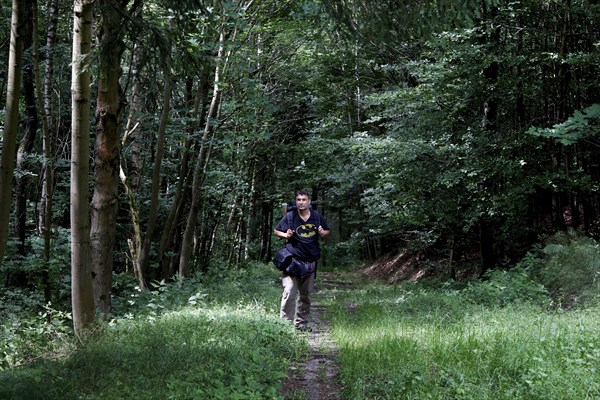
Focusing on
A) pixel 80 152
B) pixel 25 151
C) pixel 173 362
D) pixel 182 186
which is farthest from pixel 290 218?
pixel 25 151

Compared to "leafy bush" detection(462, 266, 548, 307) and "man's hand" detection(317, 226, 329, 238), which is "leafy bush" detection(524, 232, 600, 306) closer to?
"leafy bush" detection(462, 266, 548, 307)

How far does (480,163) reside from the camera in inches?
450

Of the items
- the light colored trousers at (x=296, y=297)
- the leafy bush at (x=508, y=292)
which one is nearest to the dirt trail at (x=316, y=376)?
the light colored trousers at (x=296, y=297)

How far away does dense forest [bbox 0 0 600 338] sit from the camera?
5867 millimetres

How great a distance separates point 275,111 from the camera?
1297cm

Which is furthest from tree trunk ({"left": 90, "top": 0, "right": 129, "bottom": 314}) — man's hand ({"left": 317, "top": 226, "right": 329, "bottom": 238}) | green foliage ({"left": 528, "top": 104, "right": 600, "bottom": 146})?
green foliage ({"left": 528, "top": 104, "right": 600, "bottom": 146})

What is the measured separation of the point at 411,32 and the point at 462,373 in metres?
3.83

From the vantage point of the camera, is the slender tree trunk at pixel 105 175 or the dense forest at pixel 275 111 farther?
the slender tree trunk at pixel 105 175

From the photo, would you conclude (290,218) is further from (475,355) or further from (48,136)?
(48,136)

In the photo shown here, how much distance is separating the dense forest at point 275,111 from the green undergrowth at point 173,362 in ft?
3.41

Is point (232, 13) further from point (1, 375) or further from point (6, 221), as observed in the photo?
point (1, 375)

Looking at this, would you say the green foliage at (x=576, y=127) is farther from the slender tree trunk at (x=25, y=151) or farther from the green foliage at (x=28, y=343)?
the slender tree trunk at (x=25, y=151)

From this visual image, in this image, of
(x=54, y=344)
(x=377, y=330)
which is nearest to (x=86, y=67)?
(x=54, y=344)

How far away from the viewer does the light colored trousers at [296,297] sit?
7.56 metres
